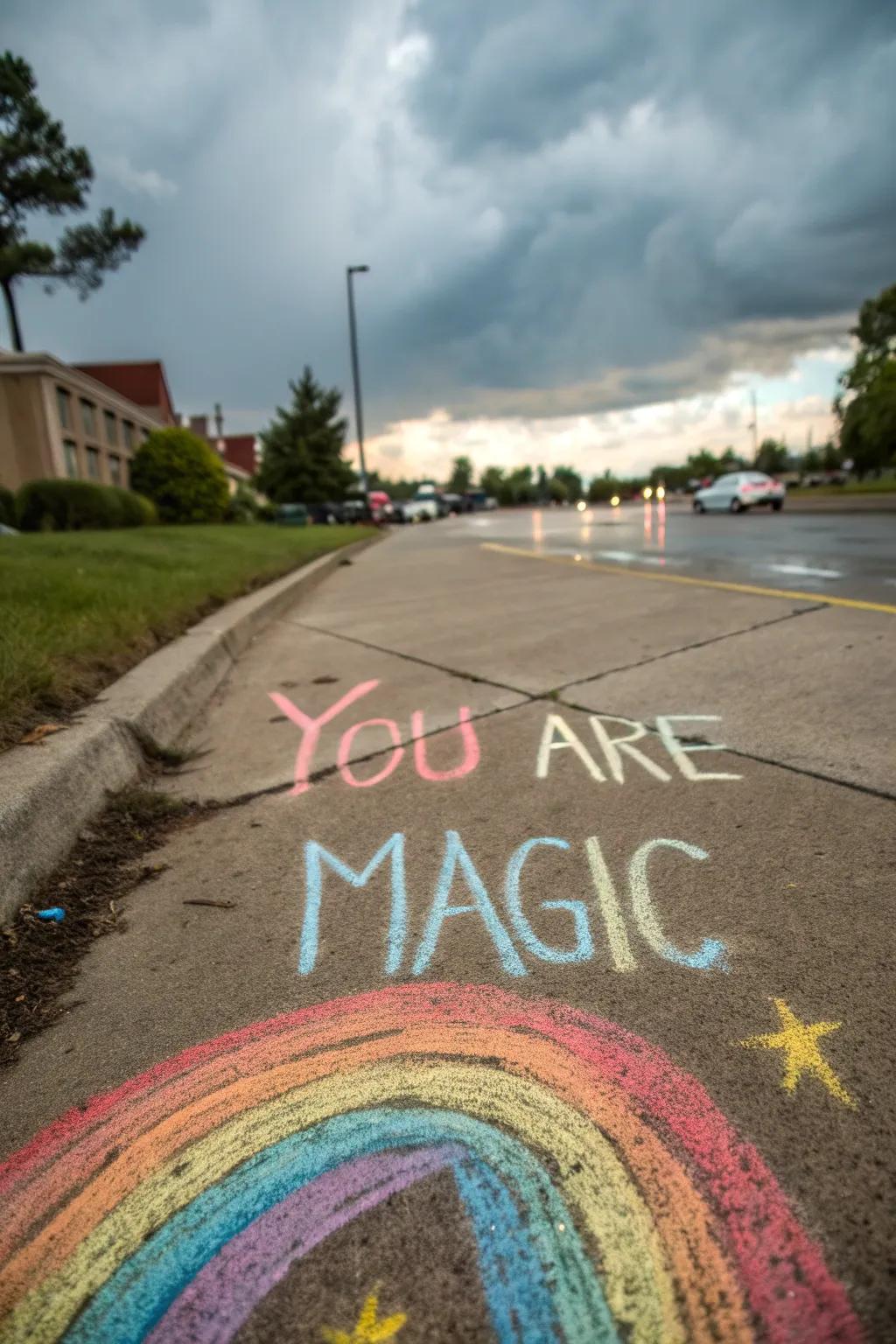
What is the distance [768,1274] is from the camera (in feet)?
4.12

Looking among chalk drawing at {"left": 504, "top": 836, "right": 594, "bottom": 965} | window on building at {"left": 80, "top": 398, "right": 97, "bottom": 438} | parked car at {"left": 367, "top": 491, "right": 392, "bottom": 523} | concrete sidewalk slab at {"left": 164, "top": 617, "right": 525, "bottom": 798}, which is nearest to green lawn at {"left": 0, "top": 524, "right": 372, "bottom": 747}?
concrete sidewalk slab at {"left": 164, "top": 617, "right": 525, "bottom": 798}

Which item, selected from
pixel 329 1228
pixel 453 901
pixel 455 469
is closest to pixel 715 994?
pixel 453 901

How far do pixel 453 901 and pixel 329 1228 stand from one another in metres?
1.10

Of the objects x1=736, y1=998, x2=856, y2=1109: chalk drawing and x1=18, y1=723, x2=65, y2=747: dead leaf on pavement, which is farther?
x1=18, y1=723, x2=65, y2=747: dead leaf on pavement

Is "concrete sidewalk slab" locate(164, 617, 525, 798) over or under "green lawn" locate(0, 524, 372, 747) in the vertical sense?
under

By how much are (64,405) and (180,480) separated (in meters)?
8.19

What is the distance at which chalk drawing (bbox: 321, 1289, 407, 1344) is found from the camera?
120 centimetres

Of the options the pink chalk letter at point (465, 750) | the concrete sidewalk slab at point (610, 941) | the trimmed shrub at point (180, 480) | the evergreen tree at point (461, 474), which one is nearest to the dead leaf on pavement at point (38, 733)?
the concrete sidewalk slab at point (610, 941)

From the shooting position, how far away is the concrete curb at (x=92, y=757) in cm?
249

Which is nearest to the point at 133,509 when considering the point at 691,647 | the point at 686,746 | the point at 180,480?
the point at 180,480

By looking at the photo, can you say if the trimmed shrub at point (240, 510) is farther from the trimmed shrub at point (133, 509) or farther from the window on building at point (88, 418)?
the trimmed shrub at point (133, 509)

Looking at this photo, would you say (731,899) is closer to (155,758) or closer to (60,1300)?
(60,1300)

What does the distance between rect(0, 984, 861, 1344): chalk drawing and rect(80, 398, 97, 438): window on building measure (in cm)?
3580

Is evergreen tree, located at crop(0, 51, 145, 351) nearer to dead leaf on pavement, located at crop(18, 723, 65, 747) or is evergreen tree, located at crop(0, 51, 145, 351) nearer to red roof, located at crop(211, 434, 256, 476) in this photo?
dead leaf on pavement, located at crop(18, 723, 65, 747)
